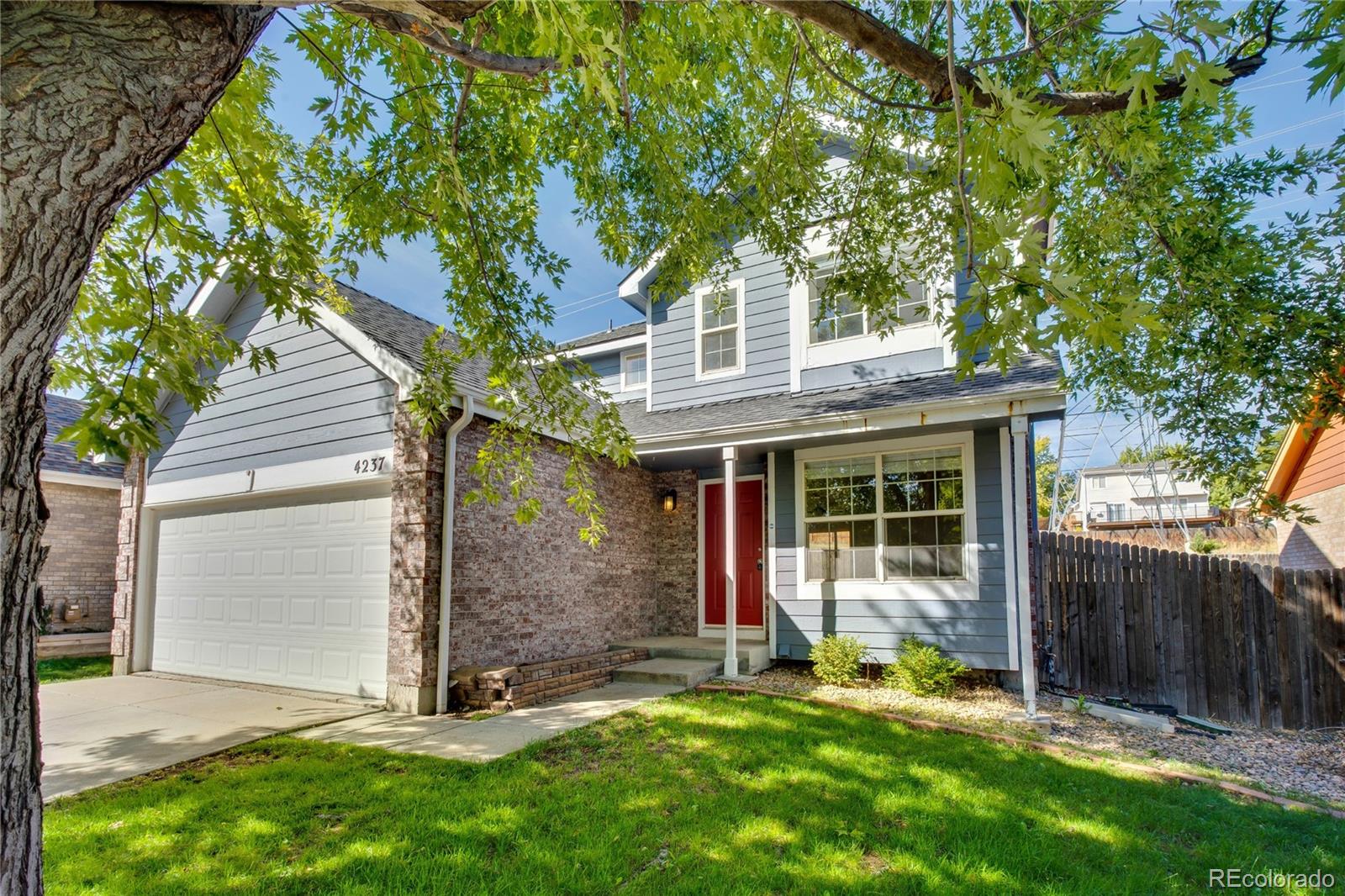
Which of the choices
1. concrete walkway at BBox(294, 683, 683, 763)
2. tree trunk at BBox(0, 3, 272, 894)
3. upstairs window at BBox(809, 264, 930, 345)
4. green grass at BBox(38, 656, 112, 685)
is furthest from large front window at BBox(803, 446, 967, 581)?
green grass at BBox(38, 656, 112, 685)

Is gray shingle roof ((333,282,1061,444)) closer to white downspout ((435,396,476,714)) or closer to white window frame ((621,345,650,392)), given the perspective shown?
white downspout ((435,396,476,714))

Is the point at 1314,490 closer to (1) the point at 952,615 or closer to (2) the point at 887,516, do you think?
(1) the point at 952,615

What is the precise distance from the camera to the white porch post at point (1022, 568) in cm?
632

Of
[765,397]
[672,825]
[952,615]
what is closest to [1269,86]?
[952,615]

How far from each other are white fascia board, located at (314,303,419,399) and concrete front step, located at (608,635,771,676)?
4.28 m

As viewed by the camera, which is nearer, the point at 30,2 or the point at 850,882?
the point at 30,2

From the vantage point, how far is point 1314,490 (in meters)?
10.7

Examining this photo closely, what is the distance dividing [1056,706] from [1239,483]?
278 cm

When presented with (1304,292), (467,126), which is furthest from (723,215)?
(1304,292)

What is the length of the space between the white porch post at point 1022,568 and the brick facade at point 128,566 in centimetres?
1117

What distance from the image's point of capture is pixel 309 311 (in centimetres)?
508

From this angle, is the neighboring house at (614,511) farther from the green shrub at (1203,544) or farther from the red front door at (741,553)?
the green shrub at (1203,544)

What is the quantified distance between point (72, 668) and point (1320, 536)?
1940 cm

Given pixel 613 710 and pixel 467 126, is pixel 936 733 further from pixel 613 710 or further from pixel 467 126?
pixel 467 126
